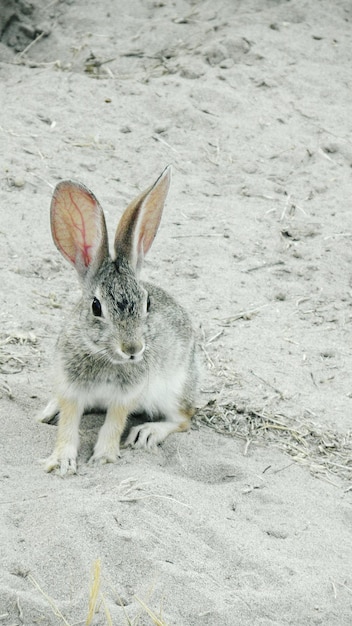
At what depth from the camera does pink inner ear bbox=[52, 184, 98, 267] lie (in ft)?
16.2

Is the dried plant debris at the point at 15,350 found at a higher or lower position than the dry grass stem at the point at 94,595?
lower

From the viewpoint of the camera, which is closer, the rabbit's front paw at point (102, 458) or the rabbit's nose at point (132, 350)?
the rabbit's nose at point (132, 350)

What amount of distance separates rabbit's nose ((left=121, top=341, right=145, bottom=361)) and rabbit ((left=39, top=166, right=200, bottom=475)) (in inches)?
3.9

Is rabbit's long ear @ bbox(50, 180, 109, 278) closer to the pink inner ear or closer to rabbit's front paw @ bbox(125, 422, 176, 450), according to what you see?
the pink inner ear

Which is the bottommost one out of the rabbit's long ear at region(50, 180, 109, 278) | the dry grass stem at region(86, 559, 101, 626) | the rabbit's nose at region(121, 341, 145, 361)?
the dry grass stem at region(86, 559, 101, 626)

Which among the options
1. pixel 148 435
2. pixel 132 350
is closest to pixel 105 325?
pixel 132 350

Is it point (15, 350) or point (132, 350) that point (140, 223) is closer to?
point (132, 350)

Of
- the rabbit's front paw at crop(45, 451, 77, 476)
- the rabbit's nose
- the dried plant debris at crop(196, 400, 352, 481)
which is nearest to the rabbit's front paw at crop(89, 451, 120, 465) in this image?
the rabbit's front paw at crop(45, 451, 77, 476)

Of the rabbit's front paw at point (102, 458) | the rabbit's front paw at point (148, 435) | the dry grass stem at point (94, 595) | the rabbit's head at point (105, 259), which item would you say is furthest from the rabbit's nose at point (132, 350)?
the dry grass stem at point (94, 595)

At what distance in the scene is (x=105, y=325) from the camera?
4.71m

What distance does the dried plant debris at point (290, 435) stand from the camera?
5.30 metres

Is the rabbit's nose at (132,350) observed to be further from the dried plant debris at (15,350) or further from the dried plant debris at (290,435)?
the dried plant debris at (15,350)

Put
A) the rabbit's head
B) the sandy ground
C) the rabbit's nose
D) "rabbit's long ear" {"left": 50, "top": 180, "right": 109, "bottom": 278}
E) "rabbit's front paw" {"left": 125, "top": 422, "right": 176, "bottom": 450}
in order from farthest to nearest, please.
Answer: "rabbit's front paw" {"left": 125, "top": 422, "right": 176, "bottom": 450}
"rabbit's long ear" {"left": 50, "top": 180, "right": 109, "bottom": 278}
the rabbit's head
the rabbit's nose
the sandy ground

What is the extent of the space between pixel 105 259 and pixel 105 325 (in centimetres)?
44
